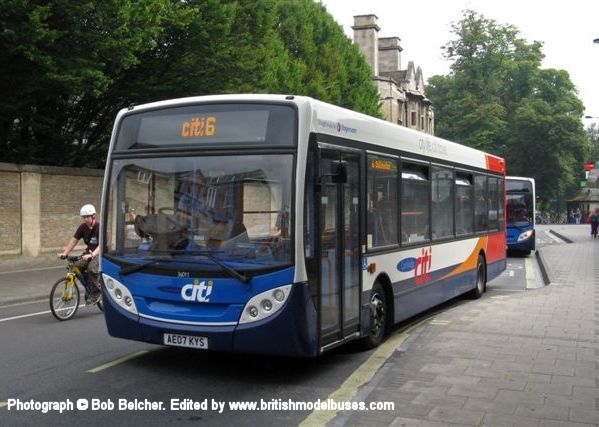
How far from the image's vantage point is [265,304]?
6.20 meters

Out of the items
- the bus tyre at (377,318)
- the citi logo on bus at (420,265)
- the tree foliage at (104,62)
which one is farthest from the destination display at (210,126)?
the tree foliage at (104,62)

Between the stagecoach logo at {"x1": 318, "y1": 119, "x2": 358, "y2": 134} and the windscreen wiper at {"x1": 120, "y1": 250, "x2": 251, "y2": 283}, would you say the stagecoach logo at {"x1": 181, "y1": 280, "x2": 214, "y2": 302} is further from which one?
the stagecoach logo at {"x1": 318, "y1": 119, "x2": 358, "y2": 134}

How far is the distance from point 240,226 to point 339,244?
1.15 metres

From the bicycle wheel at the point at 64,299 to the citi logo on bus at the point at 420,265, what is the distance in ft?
17.2

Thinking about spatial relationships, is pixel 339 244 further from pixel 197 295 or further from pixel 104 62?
pixel 104 62

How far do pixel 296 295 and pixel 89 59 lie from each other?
41.5ft

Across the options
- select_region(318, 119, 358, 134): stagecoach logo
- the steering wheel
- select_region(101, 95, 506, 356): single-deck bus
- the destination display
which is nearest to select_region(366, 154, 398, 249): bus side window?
select_region(101, 95, 506, 356): single-deck bus

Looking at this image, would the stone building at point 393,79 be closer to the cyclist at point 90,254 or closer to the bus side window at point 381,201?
the cyclist at point 90,254

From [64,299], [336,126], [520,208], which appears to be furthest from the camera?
[520,208]

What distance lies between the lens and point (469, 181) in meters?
12.4

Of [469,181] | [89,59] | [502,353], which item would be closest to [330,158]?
[502,353]

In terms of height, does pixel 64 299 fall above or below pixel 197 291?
below

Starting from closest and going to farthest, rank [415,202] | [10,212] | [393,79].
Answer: [415,202], [10,212], [393,79]

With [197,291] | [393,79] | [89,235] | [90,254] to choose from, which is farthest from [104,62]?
[393,79]
